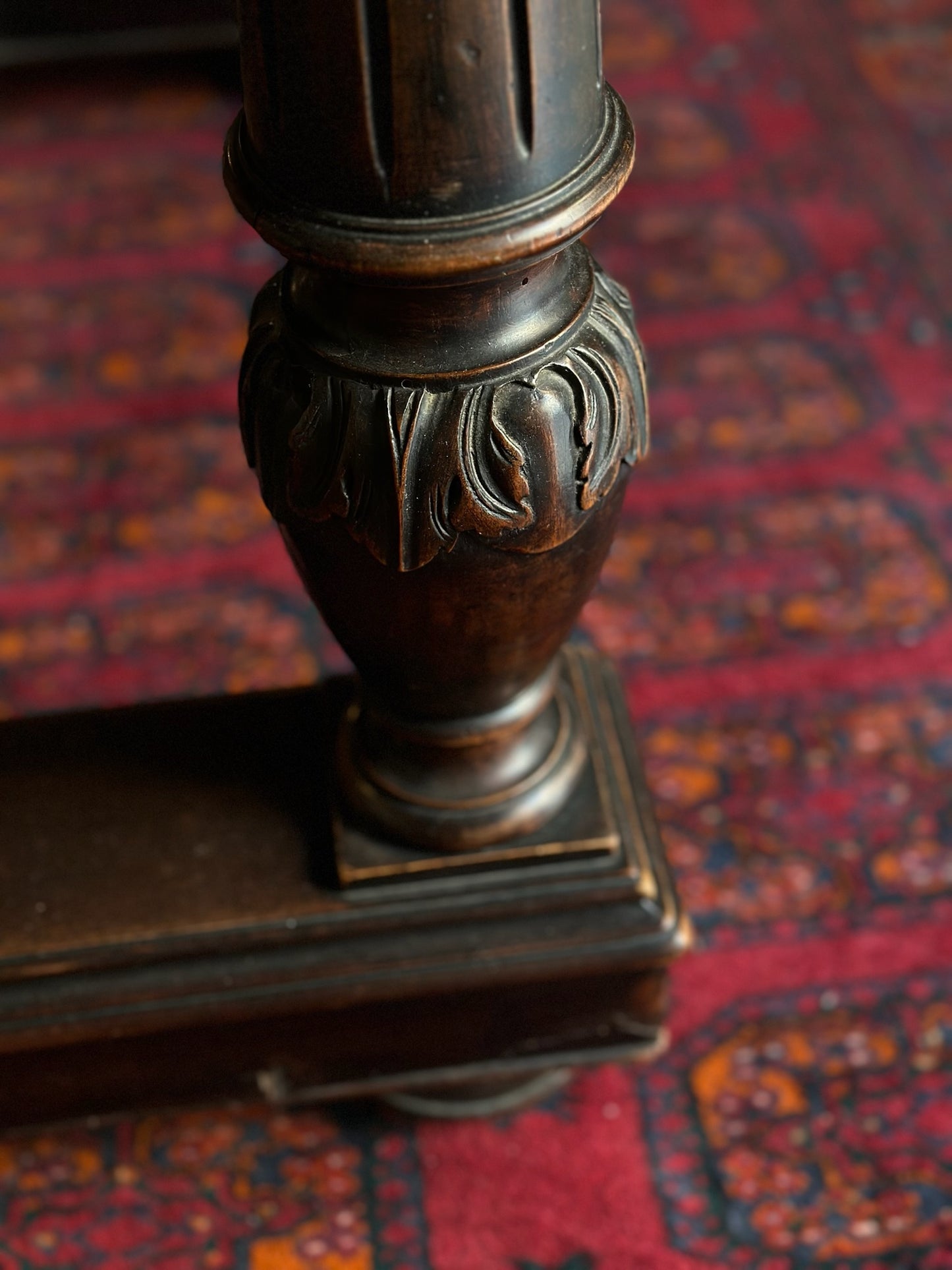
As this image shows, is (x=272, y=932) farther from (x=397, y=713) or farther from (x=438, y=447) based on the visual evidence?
(x=438, y=447)

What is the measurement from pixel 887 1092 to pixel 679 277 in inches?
48.7

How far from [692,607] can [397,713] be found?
67 cm

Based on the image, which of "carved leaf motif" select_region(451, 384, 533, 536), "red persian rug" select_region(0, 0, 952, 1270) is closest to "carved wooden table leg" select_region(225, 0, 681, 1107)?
"carved leaf motif" select_region(451, 384, 533, 536)

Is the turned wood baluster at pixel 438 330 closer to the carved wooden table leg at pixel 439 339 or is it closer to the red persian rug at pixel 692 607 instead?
the carved wooden table leg at pixel 439 339

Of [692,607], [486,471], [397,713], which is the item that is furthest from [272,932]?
[692,607]

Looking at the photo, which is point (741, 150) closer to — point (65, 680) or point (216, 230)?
point (216, 230)

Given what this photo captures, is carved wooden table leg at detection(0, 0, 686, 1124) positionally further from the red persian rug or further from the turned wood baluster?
the red persian rug

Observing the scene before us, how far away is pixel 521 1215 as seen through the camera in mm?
1187

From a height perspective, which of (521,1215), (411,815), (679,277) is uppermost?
(411,815)

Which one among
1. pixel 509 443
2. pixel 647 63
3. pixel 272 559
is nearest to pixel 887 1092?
pixel 509 443

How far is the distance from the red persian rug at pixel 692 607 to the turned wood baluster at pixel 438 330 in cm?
46

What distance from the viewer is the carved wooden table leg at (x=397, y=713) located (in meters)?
0.76

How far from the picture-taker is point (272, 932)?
107cm

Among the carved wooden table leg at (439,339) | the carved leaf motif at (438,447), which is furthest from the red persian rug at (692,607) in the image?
the carved leaf motif at (438,447)
